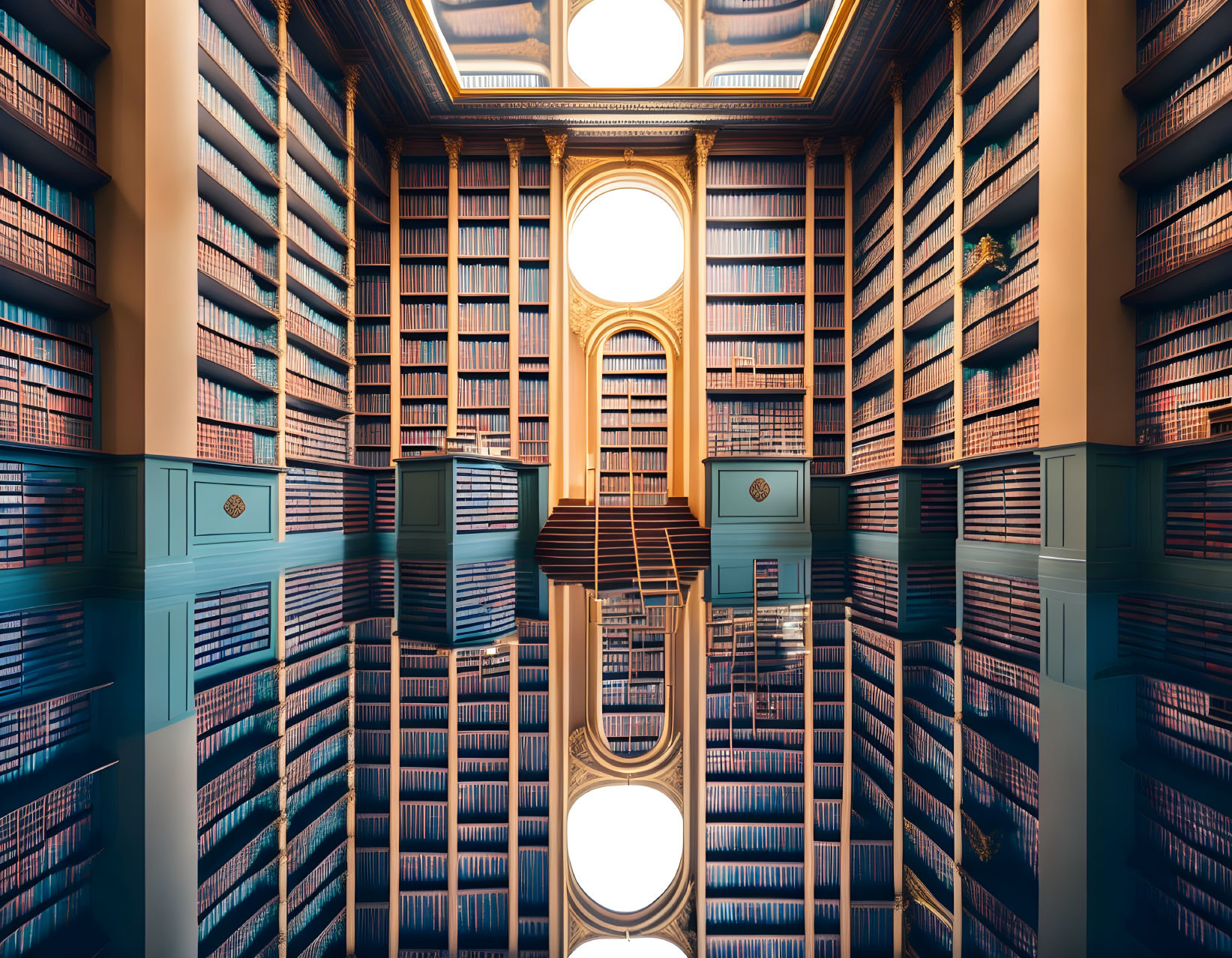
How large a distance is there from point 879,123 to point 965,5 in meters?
2.39

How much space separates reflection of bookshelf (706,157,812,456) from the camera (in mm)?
10195

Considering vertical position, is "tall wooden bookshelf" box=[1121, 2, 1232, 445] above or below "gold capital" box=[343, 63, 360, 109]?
below

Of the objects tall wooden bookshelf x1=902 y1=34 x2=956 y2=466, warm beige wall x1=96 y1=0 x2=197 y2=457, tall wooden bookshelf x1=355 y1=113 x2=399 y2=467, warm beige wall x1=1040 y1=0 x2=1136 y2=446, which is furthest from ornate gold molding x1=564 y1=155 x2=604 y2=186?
warm beige wall x1=1040 y1=0 x2=1136 y2=446

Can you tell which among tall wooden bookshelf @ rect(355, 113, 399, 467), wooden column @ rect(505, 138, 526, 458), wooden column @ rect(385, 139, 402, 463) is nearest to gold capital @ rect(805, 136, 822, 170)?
wooden column @ rect(505, 138, 526, 458)

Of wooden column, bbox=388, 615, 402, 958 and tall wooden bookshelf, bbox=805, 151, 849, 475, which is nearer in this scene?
wooden column, bbox=388, 615, 402, 958

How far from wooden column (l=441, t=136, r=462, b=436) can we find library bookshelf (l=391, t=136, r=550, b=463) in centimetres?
1

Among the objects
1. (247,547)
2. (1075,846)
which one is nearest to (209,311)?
(247,547)

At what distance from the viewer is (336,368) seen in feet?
31.1

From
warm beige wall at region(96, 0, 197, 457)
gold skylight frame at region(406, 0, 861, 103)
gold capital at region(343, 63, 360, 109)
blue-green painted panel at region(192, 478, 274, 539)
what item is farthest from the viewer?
gold skylight frame at region(406, 0, 861, 103)

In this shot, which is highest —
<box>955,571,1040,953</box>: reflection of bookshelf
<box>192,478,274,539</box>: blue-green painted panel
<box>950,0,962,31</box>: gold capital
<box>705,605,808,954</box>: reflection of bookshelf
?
<box>950,0,962,31</box>: gold capital

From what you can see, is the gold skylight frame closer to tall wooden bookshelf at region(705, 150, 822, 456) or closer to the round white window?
tall wooden bookshelf at region(705, 150, 822, 456)

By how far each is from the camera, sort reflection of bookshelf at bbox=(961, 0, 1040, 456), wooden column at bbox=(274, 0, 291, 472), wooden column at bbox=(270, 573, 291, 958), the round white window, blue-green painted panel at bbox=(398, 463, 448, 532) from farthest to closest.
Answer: blue-green painted panel at bbox=(398, 463, 448, 532) < wooden column at bbox=(274, 0, 291, 472) < reflection of bookshelf at bbox=(961, 0, 1040, 456) < the round white window < wooden column at bbox=(270, 573, 291, 958)

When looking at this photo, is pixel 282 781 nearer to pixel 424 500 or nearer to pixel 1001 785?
pixel 1001 785

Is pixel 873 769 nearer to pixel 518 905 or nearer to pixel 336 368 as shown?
pixel 518 905
